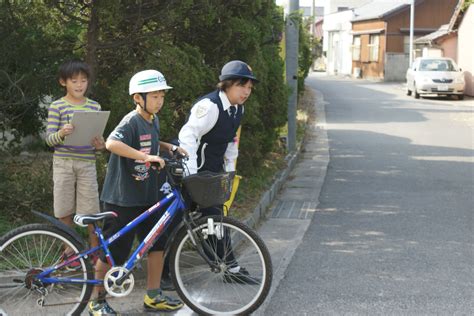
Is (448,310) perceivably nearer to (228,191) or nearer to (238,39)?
(228,191)

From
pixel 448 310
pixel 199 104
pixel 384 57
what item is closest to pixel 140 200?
pixel 199 104

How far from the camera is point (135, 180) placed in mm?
4680

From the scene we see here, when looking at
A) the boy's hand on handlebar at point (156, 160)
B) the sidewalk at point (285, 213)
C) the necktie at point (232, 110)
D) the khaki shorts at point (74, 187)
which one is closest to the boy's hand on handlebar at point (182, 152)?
the boy's hand on handlebar at point (156, 160)

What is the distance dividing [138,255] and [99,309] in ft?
1.46

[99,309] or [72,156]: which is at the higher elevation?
[72,156]

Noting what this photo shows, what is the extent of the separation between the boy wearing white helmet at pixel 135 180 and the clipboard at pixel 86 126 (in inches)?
12.4

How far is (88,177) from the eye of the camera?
17.1 ft

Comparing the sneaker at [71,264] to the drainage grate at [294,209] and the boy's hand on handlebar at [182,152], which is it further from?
the drainage grate at [294,209]

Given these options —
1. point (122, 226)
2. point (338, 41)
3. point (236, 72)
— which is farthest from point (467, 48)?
point (338, 41)

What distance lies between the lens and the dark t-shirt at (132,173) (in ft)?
15.2

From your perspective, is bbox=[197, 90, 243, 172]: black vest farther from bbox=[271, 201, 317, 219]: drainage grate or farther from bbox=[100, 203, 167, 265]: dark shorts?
bbox=[271, 201, 317, 219]: drainage grate

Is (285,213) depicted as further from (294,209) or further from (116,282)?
(116,282)

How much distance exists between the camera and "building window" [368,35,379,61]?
51.0m

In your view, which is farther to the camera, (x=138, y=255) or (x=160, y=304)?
(x=160, y=304)
